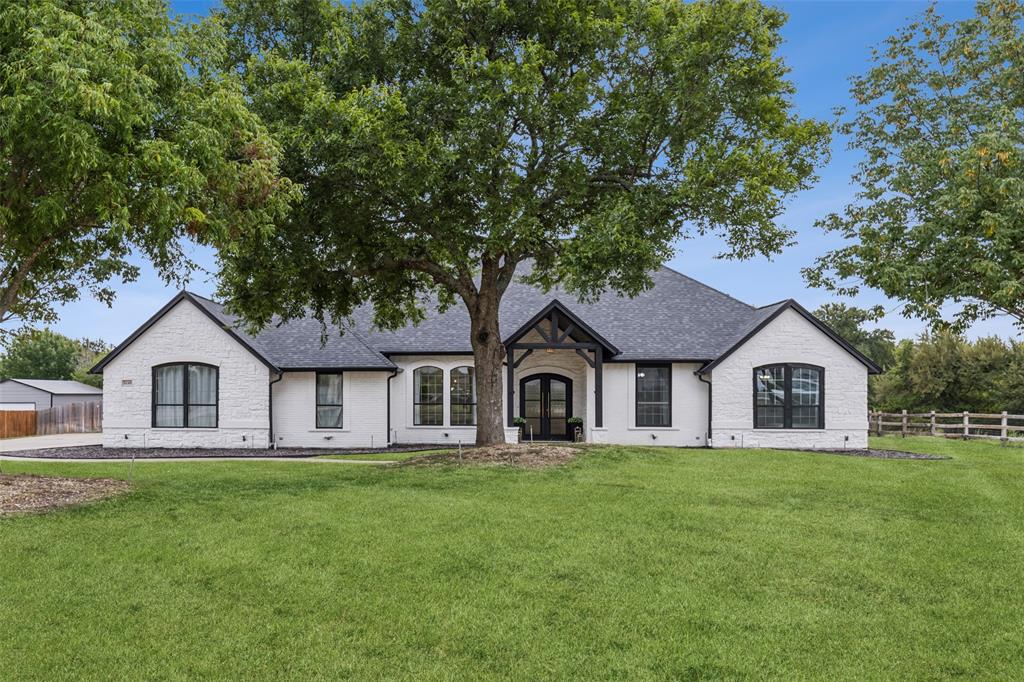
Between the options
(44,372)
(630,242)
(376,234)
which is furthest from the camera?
(44,372)

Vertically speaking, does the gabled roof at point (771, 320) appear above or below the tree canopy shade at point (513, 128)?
below

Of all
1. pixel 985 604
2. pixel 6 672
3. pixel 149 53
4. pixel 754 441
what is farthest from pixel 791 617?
pixel 754 441

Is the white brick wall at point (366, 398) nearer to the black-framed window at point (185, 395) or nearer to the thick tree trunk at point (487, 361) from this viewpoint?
the black-framed window at point (185, 395)

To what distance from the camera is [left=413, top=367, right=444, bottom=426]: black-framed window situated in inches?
1023

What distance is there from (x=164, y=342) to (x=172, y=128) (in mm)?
15262

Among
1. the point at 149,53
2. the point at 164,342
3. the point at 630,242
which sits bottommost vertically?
the point at 164,342

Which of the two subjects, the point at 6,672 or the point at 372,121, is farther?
the point at 372,121

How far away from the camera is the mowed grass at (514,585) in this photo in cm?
564

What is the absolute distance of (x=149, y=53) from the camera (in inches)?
418

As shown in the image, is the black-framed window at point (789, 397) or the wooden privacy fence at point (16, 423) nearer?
the black-framed window at point (789, 397)

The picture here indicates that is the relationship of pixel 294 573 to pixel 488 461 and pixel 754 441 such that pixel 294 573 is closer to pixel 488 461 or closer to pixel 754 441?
pixel 488 461

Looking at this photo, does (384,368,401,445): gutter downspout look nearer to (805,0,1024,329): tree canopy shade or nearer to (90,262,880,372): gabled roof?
(90,262,880,372): gabled roof

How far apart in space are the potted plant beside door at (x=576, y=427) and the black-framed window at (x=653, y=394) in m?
2.05

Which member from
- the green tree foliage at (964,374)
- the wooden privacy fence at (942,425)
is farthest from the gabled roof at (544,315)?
the green tree foliage at (964,374)
